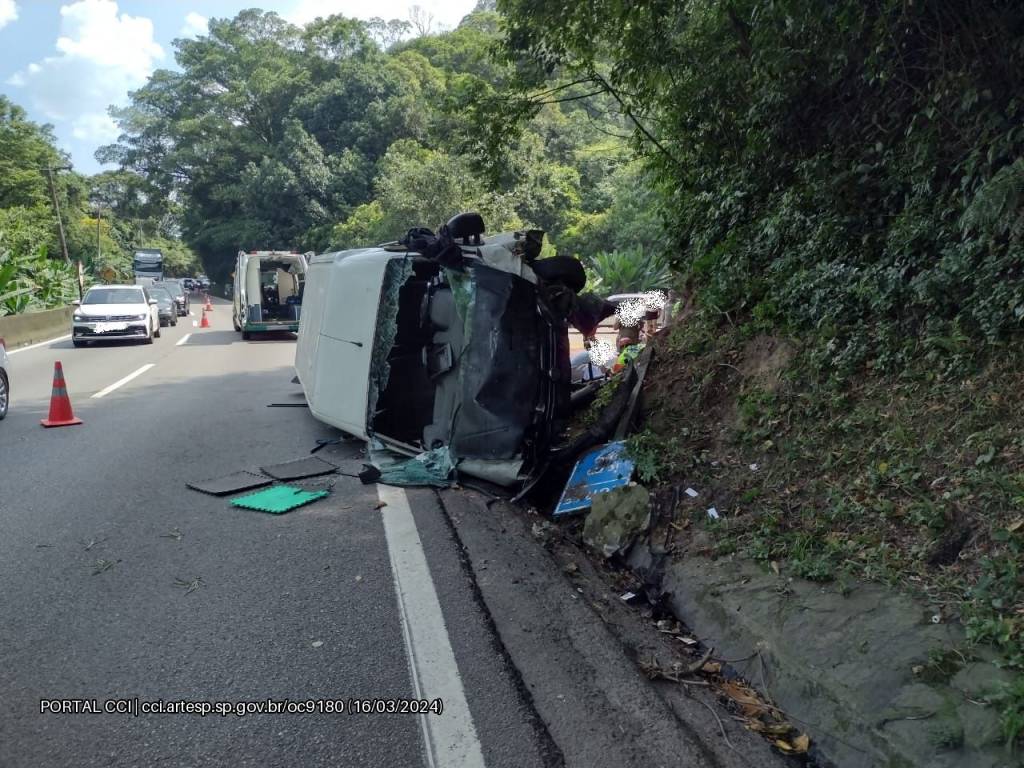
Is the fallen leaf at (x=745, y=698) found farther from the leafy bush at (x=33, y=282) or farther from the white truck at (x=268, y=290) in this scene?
the leafy bush at (x=33, y=282)

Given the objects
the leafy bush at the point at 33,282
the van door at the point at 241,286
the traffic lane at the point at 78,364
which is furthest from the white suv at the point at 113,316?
the leafy bush at the point at 33,282

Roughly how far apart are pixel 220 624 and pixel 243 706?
2.74ft

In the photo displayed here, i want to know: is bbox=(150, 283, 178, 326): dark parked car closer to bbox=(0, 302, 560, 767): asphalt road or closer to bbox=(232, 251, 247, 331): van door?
bbox=(232, 251, 247, 331): van door

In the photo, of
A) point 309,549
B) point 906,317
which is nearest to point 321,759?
point 309,549

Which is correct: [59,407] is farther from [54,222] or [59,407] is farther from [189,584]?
[54,222]

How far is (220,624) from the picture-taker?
3969mm

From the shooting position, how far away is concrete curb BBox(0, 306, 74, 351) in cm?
1988

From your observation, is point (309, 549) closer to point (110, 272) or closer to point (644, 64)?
point (644, 64)

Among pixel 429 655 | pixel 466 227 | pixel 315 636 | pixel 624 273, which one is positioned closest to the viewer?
pixel 429 655

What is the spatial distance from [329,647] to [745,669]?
1.92 m

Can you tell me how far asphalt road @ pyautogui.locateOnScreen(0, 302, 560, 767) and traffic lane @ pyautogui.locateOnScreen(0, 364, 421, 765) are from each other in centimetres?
1

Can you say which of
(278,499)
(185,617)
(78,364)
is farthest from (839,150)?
(78,364)

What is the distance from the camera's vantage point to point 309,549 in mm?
5070

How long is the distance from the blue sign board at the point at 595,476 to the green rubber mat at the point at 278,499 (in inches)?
76.5
